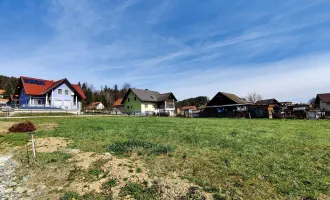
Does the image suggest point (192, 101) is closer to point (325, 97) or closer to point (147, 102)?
point (147, 102)

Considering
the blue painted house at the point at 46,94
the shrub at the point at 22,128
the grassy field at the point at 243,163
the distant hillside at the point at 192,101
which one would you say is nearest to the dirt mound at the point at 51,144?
the grassy field at the point at 243,163

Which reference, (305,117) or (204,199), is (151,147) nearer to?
(204,199)

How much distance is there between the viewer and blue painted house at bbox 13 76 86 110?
37375mm

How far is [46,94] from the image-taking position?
38062mm

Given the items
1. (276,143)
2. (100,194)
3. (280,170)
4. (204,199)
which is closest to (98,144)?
(100,194)

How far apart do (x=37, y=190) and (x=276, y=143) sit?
1041 cm

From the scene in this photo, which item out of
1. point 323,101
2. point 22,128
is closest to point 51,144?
point 22,128

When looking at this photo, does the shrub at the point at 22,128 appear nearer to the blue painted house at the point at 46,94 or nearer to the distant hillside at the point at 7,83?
the blue painted house at the point at 46,94

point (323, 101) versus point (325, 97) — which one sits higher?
point (325, 97)

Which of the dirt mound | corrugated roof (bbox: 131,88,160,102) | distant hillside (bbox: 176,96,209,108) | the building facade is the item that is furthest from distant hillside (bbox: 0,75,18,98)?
the dirt mound

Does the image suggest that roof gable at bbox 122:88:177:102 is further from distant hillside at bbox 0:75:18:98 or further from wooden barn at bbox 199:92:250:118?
distant hillside at bbox 0:75:18:98

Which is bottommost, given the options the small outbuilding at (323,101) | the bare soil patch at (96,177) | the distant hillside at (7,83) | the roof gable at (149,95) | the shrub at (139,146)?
the bare soil patch at (96,177)

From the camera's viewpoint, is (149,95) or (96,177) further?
(149,95)

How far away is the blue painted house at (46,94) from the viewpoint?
37.4m
